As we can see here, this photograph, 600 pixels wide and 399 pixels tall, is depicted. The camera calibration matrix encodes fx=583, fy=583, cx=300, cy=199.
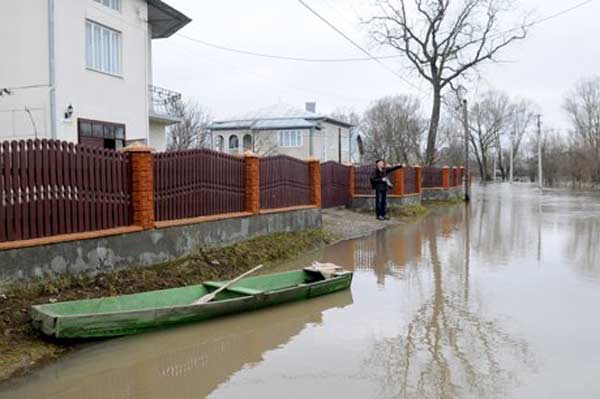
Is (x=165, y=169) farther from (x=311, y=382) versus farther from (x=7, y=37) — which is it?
(x=7, y=37)

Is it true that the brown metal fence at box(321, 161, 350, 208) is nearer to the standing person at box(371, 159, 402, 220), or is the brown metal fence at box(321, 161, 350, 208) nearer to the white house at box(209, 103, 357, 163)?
the standing person at box(371, 159, 402, 220)

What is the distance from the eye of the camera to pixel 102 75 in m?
16.8

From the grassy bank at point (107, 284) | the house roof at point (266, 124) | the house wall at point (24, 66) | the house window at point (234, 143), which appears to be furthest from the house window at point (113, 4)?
the house window at point (234, 143)

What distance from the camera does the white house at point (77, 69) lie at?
1430 centimetres

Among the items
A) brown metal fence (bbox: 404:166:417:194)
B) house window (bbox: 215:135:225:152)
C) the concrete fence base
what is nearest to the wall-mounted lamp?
the concrete fence base

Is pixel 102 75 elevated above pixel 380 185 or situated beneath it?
elevated above

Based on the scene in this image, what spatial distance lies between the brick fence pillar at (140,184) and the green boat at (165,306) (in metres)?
1.78

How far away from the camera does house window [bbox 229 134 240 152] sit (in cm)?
4853

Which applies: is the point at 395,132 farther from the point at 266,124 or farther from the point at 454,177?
the point at 454,177

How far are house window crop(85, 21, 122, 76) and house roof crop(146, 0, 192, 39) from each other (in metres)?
2.26

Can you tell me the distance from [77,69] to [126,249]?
29.4 ft

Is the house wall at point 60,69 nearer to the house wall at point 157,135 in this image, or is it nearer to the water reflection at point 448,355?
the house wall at point 157,135

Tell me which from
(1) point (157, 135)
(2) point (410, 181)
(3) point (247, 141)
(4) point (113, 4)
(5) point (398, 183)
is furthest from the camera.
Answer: (3) point (247, 141)

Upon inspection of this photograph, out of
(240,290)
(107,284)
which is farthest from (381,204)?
(107,284)
